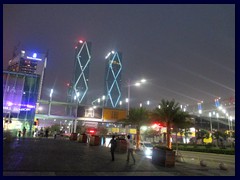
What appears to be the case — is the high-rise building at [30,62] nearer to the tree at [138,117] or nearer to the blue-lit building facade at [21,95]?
the blue-lit building facade at [21,95]

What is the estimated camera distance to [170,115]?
23.9 m

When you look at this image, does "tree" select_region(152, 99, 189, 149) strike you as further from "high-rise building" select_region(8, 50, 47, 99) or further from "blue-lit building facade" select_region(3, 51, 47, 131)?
"high-rise building" select_region(8, 50, 47, 99)

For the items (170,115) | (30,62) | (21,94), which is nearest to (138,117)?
(170,115)

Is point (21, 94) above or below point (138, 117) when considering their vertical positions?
above

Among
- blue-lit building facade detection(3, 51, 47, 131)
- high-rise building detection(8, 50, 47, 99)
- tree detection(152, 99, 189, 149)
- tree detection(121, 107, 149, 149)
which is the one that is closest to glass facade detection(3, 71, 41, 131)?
blue-lit building facade detection(3, 51, 47, 131)

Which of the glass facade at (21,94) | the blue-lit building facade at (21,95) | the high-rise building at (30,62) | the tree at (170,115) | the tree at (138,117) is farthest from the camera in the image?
the high-rise building at (30,62)

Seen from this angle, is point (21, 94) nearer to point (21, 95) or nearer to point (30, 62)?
point (21, 95)

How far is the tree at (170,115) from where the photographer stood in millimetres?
23850

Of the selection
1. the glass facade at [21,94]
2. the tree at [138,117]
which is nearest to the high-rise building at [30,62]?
the glass facade at [21,94]

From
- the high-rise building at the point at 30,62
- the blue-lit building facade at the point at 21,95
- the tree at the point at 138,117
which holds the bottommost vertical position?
the tree at the point at 138,117

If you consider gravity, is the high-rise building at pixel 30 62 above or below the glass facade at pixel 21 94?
above

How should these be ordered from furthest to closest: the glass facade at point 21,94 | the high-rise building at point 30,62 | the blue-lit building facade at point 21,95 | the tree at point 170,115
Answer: the high-rise building at point 30,62
the glass facade at point 21,94
the blue-lit building facade at point 21,95
the tree at point 170,115
